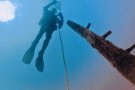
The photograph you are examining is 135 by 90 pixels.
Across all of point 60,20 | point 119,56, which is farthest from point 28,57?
point 119,56

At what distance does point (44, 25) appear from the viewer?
11.6 meters

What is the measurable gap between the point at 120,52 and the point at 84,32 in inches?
114

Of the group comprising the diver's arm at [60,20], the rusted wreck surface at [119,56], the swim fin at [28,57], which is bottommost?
the rusted wreck surface at [119,56]

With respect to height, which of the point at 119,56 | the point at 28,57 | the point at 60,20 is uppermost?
the point at 60,20

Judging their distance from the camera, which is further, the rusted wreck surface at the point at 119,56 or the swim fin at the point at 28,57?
the swim fin at the point at 28,57

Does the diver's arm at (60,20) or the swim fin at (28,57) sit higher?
the diver's arm at (60,20)

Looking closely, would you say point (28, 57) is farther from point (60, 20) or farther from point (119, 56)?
point (119, 56)

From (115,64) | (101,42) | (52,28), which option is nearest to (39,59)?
(52,28)

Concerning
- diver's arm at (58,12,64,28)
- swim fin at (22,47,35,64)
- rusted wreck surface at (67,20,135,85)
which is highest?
diver's arm at (58,12,64,28)

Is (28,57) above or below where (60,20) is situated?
below

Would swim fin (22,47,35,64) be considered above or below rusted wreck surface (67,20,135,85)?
above

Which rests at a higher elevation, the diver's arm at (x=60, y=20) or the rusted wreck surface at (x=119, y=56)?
the diver's arm at (x=60, y=20)

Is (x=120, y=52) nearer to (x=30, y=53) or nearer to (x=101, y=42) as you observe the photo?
(x=101, y=42)

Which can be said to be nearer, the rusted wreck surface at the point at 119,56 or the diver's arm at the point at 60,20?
the rusted wreck surface at the point at 119,56
